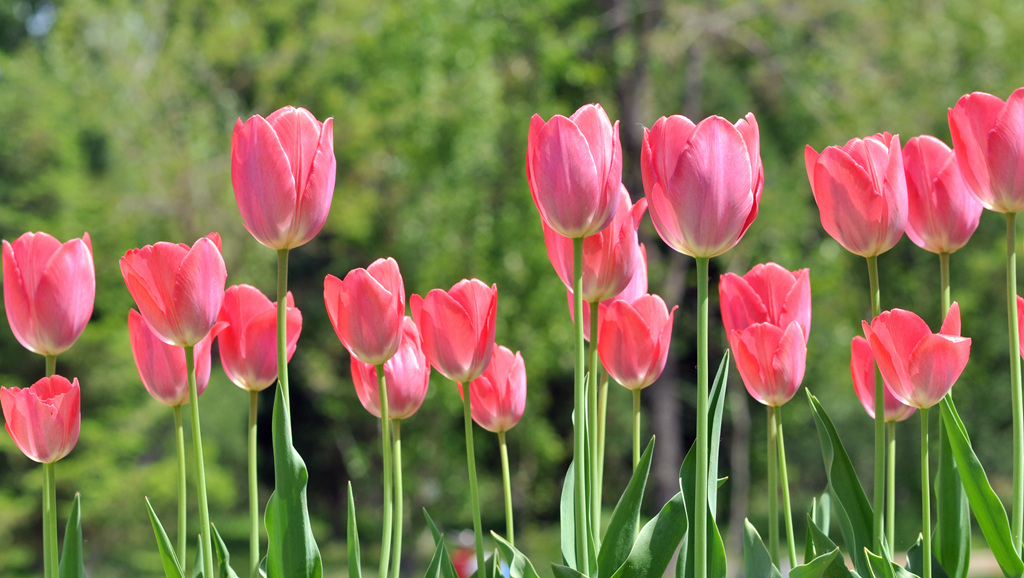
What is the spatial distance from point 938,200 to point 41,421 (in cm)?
85

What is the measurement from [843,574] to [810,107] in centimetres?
1235

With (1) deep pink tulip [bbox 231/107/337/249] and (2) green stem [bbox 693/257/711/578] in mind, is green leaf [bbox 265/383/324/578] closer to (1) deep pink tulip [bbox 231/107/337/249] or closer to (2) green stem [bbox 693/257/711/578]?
(1) deep pink tulip [bbox 231/107/337/249]

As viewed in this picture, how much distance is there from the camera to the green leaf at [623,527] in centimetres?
86

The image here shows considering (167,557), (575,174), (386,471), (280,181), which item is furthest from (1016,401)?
(167,557)

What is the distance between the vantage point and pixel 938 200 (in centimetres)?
92

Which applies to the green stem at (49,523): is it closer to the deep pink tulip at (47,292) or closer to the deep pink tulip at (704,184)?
the deep pink tulip at (47,292)

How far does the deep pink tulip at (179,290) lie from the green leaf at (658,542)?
1.34ft

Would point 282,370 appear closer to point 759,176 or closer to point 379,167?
point 759,176

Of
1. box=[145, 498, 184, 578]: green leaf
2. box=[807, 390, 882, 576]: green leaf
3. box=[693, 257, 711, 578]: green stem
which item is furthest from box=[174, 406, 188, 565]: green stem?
box=[807, 390, 882, 576]: green leaf

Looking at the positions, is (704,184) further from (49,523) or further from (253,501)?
(49,523)

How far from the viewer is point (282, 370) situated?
773mm

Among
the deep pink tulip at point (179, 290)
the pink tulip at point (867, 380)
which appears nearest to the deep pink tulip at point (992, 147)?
the pink tulip at point (867, 380)

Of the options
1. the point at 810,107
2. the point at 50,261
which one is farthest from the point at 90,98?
the point at 50,261

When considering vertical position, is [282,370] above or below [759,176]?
below
